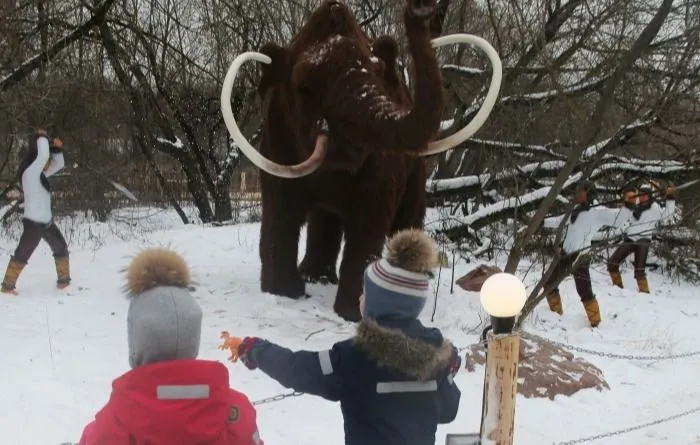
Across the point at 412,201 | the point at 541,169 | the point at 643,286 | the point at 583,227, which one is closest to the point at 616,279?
the point at 643,286

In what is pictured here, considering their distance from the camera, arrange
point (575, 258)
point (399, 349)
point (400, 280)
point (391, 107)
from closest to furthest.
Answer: point (399, 349) < point (400, 280) < point (391, 107) < point (575, 258)

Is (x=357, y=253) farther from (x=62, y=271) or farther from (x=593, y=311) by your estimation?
(x=593, y=311)

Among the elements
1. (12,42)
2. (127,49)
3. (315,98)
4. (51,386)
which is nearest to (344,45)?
(315,98)

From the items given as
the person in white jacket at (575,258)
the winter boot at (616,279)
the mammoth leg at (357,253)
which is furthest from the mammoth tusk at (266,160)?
the winter boot at (616,279)

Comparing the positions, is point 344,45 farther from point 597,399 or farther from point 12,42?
point 12,42

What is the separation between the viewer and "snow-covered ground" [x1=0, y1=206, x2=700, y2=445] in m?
4.26

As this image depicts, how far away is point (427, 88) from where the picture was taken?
4.65 metres

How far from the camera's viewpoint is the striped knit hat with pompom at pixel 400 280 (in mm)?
2777

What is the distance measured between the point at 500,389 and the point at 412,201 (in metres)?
4.31

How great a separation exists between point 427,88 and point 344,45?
1.07 meters

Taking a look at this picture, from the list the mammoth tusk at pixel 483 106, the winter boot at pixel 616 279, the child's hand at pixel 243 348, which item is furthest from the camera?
the winter boot at pixel 616 279

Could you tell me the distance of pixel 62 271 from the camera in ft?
21.8

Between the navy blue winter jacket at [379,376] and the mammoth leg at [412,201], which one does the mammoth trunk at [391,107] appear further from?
the navy blue winter jacket at [379,376]

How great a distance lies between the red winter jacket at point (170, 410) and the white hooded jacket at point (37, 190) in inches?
191
